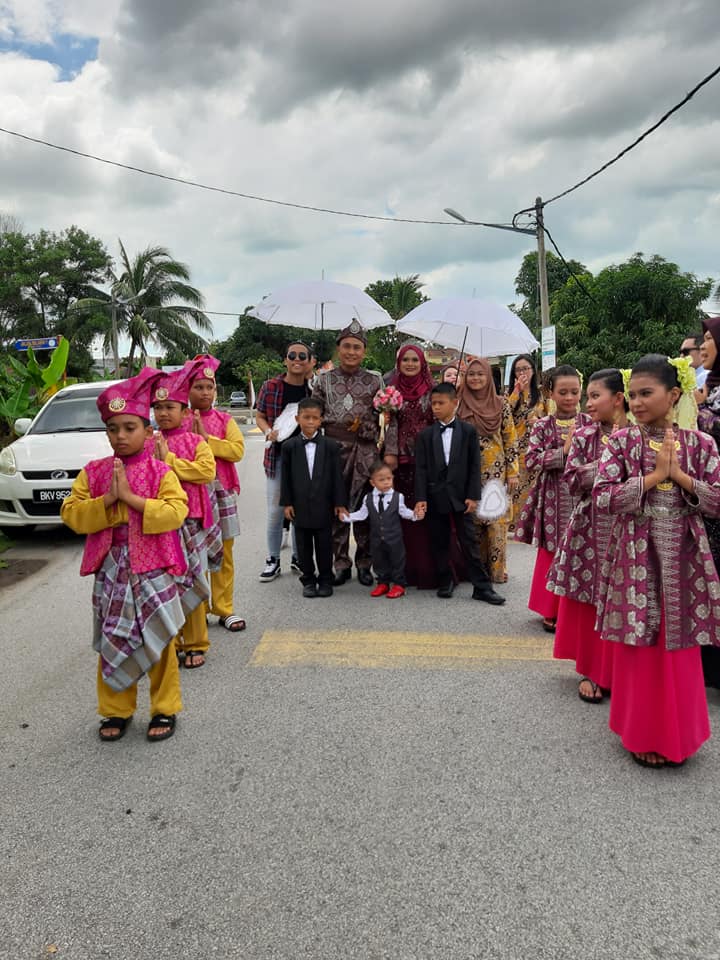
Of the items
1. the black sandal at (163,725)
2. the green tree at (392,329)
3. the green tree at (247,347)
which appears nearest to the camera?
the black sandal at (163,725)

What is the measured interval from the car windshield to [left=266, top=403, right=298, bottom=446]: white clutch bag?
3.80m

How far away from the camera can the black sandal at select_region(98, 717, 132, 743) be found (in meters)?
3.35

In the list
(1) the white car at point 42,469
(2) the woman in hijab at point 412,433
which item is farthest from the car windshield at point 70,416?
(2) the woman in hijab at point 412,433

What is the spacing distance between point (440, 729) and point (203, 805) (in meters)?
1.21

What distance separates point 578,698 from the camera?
374 cm

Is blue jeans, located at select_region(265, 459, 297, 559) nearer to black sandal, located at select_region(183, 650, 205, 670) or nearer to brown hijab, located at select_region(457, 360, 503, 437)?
brown hijab, located at select_region(457, 360, 503, 437)

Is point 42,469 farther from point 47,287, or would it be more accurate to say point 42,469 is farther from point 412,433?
point 47,287

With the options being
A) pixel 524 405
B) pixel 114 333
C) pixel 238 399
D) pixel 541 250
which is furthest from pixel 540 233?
pixel 238 399

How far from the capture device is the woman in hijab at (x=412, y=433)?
5.98 metres

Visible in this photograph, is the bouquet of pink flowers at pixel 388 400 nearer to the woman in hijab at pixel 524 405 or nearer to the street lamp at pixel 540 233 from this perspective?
the woman in hijab at pixel 524 405

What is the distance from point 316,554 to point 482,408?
6.38 ft

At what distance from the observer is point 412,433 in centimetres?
604

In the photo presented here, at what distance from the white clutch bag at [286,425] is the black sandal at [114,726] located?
10.4ft

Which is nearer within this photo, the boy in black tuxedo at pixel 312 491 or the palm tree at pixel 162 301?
the boy in black tuxedo at pixel 312 491
